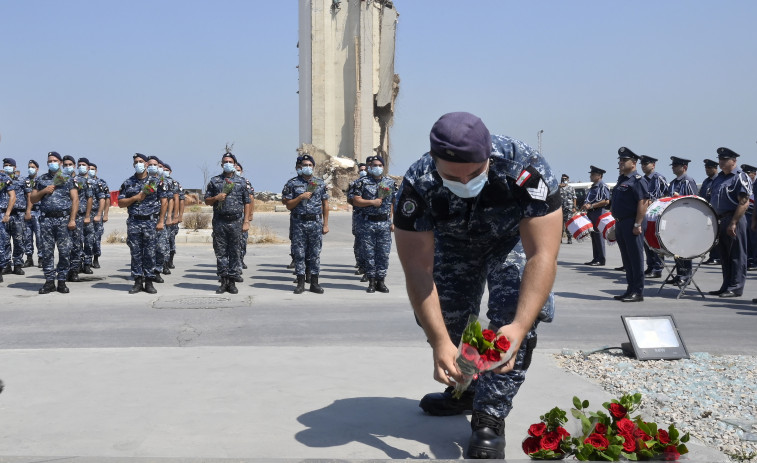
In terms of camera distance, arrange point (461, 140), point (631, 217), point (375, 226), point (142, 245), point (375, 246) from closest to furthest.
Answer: point (461, 140)
point (631, 217)
point (142, 245)
point (375, 246)
point (375, 226)

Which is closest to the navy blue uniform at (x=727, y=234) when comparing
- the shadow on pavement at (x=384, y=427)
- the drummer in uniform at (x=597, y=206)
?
the drummer in uniform at (x=597, y=206)

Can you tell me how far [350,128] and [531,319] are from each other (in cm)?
5787

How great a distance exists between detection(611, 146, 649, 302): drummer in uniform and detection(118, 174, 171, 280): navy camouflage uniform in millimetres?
7054

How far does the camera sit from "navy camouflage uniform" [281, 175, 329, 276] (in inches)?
452

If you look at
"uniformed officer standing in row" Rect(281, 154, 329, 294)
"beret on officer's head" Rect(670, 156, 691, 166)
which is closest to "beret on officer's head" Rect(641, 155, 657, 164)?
"beret on officer's head" Rect(670, 156, 691, 166)

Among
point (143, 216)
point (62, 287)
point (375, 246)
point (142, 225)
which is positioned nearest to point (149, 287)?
point (142, 225)

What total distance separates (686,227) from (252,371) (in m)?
7.11

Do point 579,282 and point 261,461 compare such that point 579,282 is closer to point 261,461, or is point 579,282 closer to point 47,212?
point 47,212

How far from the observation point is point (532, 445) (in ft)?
11.7

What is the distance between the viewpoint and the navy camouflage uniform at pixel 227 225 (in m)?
11.3

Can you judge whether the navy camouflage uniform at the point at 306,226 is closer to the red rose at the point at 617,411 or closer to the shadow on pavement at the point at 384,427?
the shadow on pavement at the point at 384,427

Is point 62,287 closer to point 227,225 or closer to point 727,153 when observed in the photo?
point 227,225

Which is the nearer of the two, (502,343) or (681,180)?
(502,343)

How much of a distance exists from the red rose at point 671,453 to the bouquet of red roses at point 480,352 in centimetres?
95
